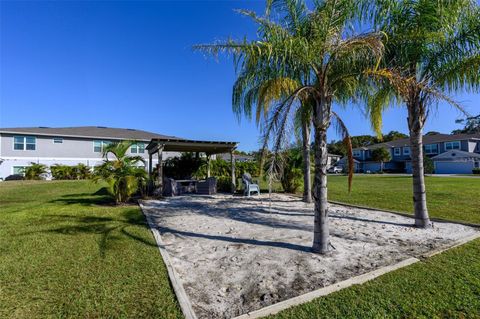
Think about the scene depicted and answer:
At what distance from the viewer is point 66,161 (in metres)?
24.7

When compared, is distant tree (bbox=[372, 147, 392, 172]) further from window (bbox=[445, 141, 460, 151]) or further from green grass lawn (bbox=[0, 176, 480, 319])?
green grass lawn (bbox=[0, 176, 480, 319])

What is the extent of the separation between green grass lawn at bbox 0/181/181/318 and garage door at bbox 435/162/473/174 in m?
46.6

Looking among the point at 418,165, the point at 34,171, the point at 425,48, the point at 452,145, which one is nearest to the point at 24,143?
the point at 34,171

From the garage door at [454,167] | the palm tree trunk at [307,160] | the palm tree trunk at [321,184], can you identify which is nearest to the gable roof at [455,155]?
the garage door at [454,167]

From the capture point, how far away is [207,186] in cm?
1325

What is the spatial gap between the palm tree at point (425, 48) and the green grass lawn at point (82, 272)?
5962mm

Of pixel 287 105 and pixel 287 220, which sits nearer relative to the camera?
pixel 287 105

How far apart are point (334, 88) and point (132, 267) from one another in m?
4.90

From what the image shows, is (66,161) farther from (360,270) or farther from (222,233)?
(360,270)

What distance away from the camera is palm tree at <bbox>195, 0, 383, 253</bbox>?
430 cm

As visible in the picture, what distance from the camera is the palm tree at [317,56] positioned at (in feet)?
14.1

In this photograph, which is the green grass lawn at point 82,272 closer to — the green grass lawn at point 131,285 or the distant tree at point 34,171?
the green grass lawn at point 131,285

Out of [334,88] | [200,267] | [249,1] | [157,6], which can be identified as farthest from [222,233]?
[157,6]

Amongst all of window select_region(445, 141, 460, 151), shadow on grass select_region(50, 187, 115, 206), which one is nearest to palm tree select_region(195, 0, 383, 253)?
shadow on grass select_region(50, 187, 115, 206)
